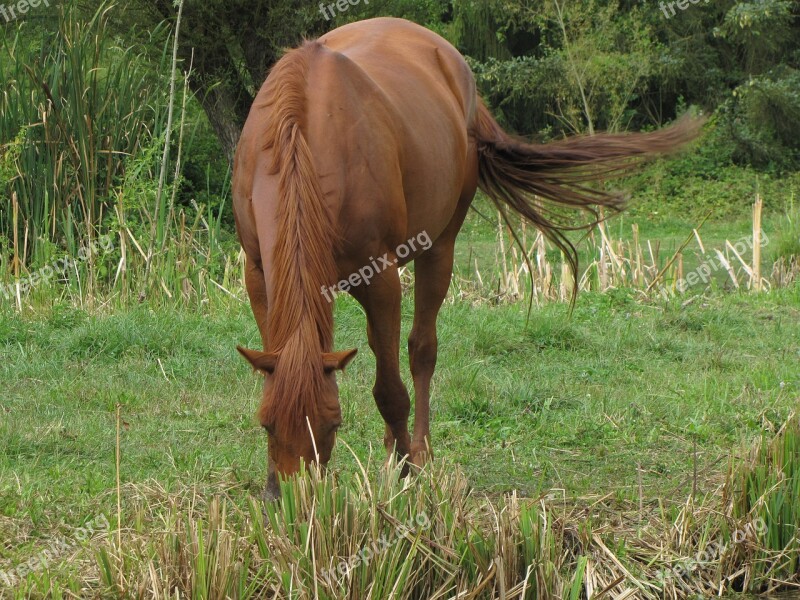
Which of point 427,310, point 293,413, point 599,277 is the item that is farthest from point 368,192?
point 599,277

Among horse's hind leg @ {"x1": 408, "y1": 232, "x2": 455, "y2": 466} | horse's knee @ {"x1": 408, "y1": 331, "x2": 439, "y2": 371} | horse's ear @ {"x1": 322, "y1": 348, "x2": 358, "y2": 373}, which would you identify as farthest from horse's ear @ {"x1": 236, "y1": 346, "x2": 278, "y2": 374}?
horse's knee @ {"x1": 408, "y1": 331, "x2": 439, "y2": 371}

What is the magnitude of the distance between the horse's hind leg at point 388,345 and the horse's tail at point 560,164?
1.39m

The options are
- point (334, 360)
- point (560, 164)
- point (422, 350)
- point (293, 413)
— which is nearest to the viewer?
point (293, 413)

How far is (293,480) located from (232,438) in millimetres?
2039

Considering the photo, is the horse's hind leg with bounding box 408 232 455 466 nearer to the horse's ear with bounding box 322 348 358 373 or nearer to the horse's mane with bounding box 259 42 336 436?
the horse's mane with bounding box 259 42 336 436

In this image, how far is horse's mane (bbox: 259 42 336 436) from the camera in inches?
Answer: 121

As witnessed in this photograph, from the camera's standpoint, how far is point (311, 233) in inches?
133

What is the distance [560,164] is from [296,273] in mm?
2520

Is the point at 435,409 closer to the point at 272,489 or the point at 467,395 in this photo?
the point at 467,395

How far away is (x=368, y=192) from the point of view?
3859mm

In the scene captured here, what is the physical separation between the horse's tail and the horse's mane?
194cm

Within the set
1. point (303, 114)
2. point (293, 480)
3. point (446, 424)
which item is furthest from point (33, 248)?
point (293, 480)

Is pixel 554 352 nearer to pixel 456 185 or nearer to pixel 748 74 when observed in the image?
pixel 456 185

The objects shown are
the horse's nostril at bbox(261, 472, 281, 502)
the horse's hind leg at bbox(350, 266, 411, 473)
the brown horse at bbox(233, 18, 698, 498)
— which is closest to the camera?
the brown horse at bbox(233, 18, 698, 498)
